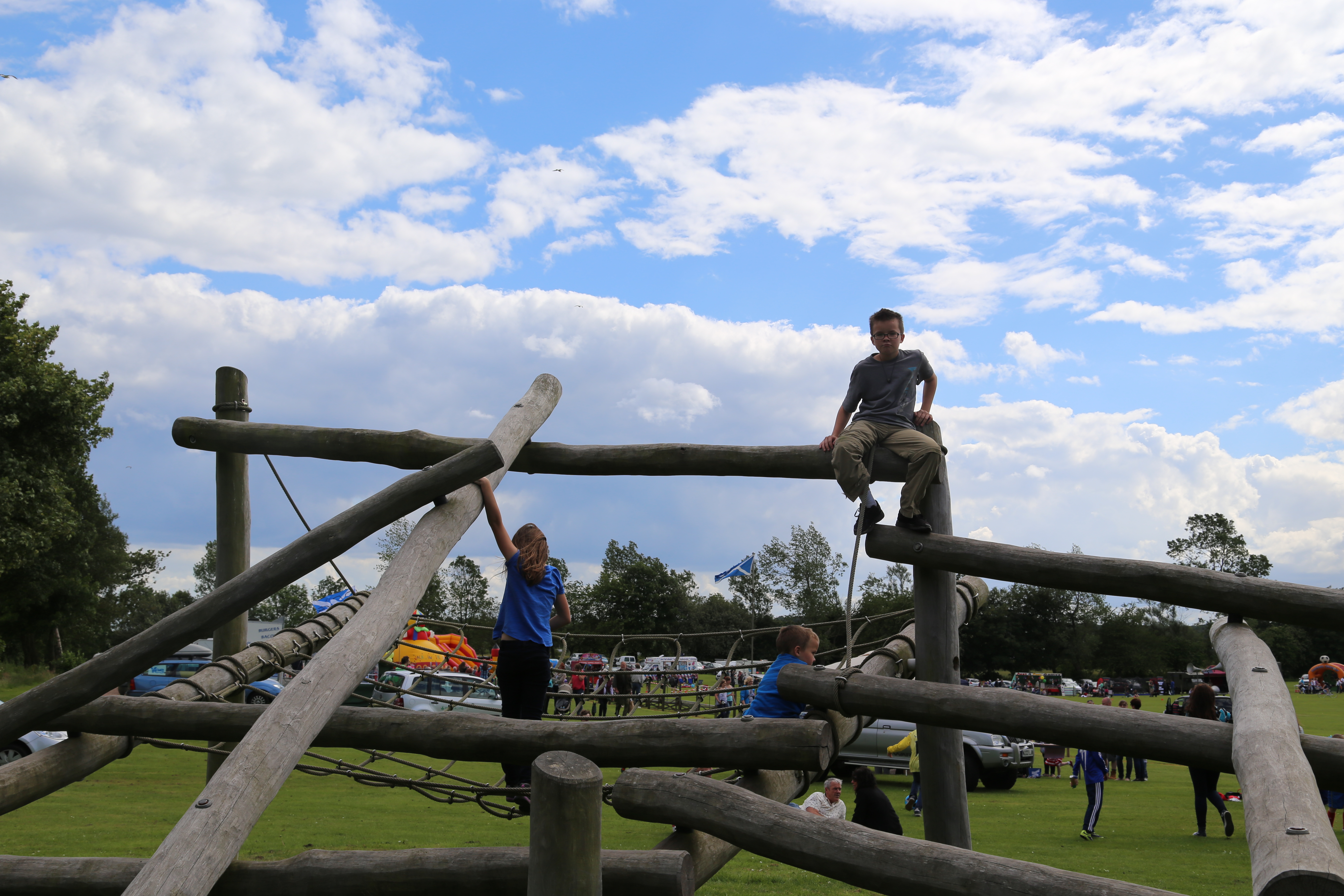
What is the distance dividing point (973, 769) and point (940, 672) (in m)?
15.5

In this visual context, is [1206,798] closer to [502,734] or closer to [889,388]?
[889,388]

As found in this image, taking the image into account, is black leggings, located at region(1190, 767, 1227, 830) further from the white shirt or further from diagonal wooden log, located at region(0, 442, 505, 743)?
diagonal wooden log, located at region(0, 442, 505, 743)

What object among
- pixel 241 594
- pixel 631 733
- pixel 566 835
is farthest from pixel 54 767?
pixel 566 835

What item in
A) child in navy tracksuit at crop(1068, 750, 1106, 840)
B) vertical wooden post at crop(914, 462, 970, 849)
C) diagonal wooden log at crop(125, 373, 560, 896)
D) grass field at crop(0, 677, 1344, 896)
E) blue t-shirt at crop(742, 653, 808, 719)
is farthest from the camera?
child in navy tracksuit at crop(1068, 750, 1106, 840)

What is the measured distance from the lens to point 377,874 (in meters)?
4.10

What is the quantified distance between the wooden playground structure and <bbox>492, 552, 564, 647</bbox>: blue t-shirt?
1.69 ft

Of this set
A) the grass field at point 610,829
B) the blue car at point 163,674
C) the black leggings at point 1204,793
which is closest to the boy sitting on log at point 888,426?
the grass field at point 610,829

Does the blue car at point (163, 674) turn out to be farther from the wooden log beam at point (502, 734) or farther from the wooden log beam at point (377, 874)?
the wooden log beam at point (377, 874)

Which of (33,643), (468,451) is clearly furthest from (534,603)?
(33,643)

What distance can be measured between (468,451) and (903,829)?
10.5 m

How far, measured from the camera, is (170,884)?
3084 mm

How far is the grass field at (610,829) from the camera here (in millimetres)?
10336

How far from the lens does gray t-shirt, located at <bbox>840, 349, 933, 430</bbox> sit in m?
5.22

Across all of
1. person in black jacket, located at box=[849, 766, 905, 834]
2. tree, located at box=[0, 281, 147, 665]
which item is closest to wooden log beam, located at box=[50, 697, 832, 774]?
person in black jacket, located at box=[849, 766, 905, 834]
